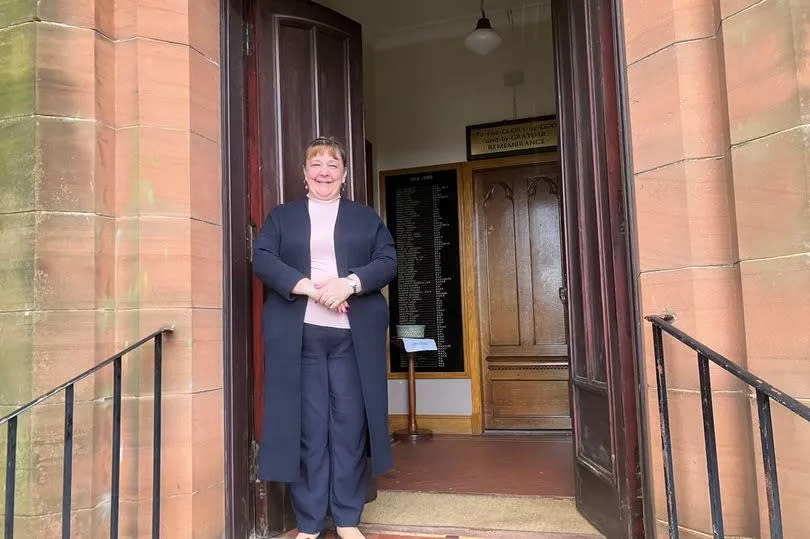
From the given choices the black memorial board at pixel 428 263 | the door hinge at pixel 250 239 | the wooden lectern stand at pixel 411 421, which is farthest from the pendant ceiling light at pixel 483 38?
the door hinge at pixel 250 239

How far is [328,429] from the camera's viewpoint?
2.34 m

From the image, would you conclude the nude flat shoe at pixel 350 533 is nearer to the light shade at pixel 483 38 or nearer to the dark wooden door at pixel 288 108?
the dark wooden door at pixel 288 108

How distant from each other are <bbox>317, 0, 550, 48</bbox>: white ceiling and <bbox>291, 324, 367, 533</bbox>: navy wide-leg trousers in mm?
3170

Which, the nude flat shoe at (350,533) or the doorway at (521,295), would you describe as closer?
the nude flat shoe at (350,533)

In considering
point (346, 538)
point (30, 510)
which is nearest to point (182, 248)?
point (30, 510)

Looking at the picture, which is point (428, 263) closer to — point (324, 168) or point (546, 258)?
point (546, 258)

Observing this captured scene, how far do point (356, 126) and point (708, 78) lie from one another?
5.32 ft

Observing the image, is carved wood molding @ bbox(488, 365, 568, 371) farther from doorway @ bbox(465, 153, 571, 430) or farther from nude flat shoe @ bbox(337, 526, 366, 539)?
nude flat shoe @ bbox(337, 526, 366, 539)

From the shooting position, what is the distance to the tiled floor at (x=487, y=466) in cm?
321

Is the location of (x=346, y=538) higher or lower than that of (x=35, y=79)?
lower

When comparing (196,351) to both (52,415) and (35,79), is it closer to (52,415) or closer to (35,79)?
(52,415)

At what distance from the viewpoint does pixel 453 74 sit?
5184 millimetres

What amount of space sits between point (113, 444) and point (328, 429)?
0.73 meters

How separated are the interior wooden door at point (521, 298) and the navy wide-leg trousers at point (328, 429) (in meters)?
2.74
